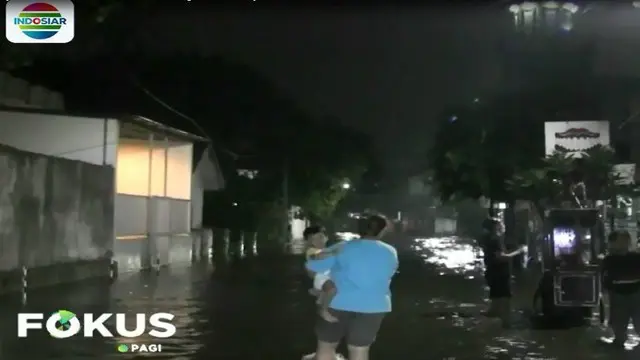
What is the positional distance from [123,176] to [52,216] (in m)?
8.85

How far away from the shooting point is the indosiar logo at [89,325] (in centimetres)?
934

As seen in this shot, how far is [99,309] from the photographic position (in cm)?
1199

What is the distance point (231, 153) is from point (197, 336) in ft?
85.3

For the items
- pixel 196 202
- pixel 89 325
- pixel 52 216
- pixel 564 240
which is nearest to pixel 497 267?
pixel 564 240

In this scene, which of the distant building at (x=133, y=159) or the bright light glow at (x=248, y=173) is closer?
the distant building at (x=133, y=159)

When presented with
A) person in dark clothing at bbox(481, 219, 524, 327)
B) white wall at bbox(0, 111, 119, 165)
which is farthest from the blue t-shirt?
white wall at bbox(0, 111, 119, 165)

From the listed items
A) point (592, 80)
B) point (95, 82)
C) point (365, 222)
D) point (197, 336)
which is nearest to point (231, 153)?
point (95, 82)

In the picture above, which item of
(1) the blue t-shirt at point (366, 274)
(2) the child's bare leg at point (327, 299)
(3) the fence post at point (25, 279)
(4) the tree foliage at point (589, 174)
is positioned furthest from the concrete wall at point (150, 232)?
(1) the blue t-shirt at point (366, 274)

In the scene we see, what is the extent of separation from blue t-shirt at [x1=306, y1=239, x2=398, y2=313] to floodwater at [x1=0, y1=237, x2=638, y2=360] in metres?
2.82

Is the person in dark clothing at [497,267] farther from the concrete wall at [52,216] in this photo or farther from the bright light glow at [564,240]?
the concrete wall at [52,216]

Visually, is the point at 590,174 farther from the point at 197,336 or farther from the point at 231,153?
the point at 231,153

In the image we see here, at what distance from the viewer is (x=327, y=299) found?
246 inches

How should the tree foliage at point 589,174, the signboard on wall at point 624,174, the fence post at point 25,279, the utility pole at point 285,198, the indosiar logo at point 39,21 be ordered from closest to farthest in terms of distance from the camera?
1. the indosiar logo at point 39,21
2. the tree foliage at point 589,174
3. the fence post at point 25,279
4. the signboard on wall at point 624,174
5. the utility pole at point 285,198

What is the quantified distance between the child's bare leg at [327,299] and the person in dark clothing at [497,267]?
17.9 ft
